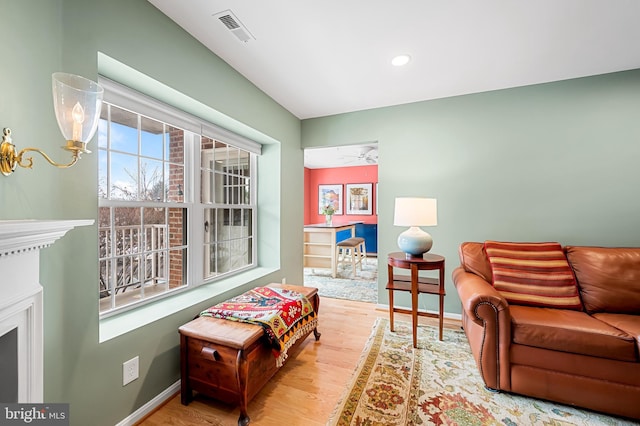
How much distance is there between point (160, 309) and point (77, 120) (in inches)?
52.6

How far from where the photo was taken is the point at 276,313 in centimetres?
177

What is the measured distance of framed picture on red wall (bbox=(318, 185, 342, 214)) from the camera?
7.23 metres

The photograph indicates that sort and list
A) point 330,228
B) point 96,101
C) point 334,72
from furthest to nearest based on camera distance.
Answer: point 330,228, point 334,72, point 96,101

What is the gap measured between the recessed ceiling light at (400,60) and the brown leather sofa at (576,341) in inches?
74.3

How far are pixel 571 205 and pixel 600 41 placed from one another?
1.40 meters

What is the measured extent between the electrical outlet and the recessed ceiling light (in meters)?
2.82

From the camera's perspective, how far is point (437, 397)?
1672mm

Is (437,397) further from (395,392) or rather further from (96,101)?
(96,101)

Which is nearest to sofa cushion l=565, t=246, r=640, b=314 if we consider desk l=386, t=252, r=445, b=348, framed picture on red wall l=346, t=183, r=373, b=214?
desk l=386, t=252, r=445, b=348

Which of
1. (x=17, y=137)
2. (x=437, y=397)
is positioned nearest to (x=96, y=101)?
(x=17, y=137)

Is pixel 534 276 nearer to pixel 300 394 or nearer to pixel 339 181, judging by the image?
pixel 300 394

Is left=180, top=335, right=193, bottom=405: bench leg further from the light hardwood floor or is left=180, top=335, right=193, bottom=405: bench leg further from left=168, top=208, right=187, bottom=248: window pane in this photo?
left=168, top=208, right=187, bottom=248: window pane

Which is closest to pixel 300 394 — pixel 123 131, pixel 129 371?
pixel 129 371

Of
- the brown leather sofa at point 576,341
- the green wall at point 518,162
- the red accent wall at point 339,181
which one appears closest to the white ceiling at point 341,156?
the red accent wall at point 339,181
